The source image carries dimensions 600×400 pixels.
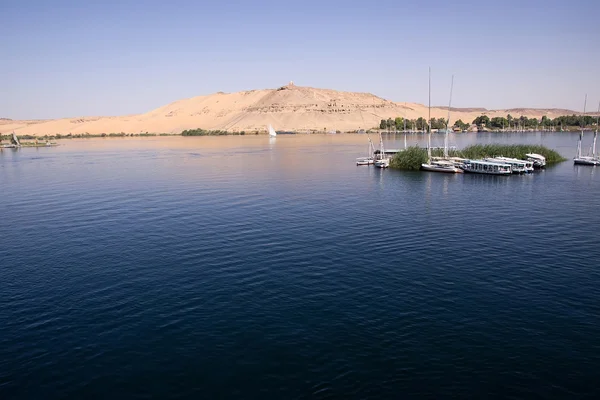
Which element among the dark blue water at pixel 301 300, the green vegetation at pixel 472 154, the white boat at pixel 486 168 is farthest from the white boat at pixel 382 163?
the dark blue water at pixel 301 300

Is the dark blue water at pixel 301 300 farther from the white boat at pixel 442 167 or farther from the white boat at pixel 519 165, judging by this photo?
the white boat at pixel 442 167

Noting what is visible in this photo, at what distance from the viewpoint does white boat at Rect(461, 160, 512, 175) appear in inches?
3066

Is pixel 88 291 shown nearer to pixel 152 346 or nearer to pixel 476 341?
pixel 152 346

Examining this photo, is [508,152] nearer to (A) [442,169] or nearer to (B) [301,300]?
(A) [442,169]

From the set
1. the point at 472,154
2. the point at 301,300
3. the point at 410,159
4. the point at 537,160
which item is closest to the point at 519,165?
the point at 537,160

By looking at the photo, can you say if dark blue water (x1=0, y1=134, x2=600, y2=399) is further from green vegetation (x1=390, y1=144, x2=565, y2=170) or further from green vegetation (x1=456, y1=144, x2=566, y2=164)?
green vegetation (x1=456, y1=144, x2=566, y2=164)

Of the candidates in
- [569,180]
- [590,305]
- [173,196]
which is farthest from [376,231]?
[569,180]

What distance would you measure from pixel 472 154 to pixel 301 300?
249ft

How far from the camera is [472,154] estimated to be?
91.7 meters

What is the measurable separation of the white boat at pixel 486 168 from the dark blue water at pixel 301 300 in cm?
2431

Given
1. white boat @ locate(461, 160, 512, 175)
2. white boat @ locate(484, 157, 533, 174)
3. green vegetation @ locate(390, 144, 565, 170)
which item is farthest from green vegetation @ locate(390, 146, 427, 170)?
white boat @ locate(484, 157, 533, 174)

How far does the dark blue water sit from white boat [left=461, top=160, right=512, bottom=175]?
2431 centimetres

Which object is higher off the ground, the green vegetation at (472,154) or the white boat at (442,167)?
the green vegetation at (472,154)

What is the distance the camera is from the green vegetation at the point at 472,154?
88.1 meters
